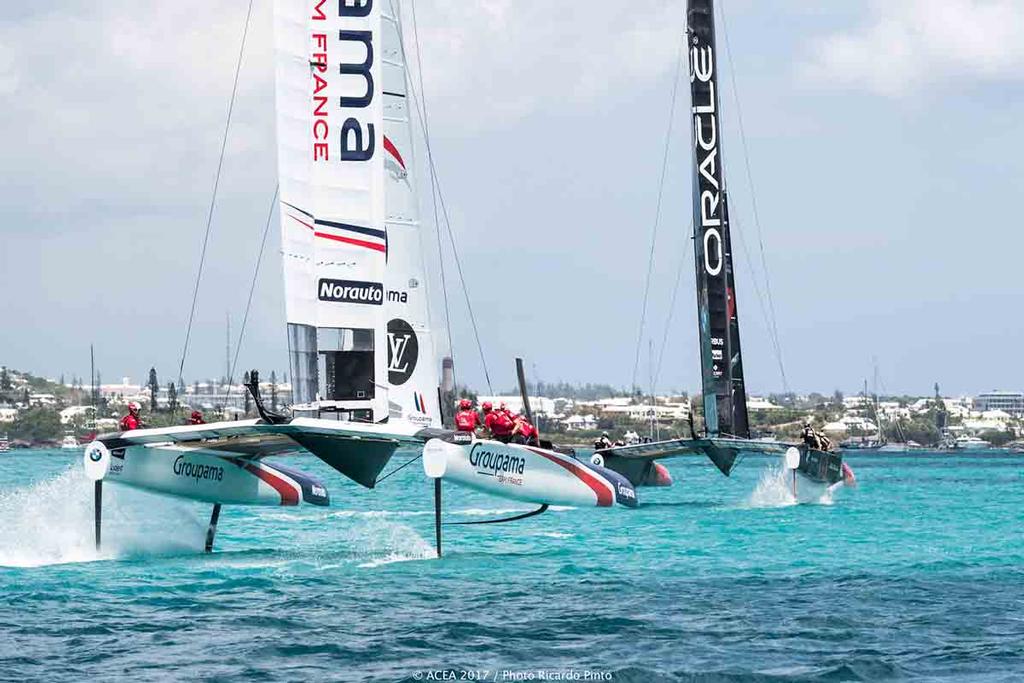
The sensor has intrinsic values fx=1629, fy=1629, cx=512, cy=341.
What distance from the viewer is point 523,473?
19.2 meters

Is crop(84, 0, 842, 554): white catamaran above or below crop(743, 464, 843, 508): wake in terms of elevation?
above

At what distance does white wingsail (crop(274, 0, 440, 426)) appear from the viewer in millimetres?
19000

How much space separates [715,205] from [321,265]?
1479cm

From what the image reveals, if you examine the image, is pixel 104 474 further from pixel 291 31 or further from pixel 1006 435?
pixel 1006 435

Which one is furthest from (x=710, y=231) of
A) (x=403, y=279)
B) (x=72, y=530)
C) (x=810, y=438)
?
(x=72, y=530)

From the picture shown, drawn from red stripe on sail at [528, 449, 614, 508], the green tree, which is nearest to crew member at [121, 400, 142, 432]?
red stripe on sail at [528, 449, 614, 508]

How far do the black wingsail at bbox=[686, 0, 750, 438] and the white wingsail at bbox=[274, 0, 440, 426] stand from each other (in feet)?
44.1

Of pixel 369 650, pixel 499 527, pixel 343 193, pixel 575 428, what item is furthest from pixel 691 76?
pixel 575 428

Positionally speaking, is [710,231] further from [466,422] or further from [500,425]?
[466,422]

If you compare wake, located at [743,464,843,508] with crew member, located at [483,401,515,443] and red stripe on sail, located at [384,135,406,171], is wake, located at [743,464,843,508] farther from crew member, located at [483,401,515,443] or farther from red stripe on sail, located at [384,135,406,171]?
red stripe on sail, located at [384,135,406,171]

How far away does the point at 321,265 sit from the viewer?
62.4ft

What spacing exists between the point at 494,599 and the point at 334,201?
5.95 m

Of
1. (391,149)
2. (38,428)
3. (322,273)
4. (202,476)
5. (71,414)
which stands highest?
(71,414)

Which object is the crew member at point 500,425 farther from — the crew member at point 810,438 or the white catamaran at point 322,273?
the crew member at point 810,438
